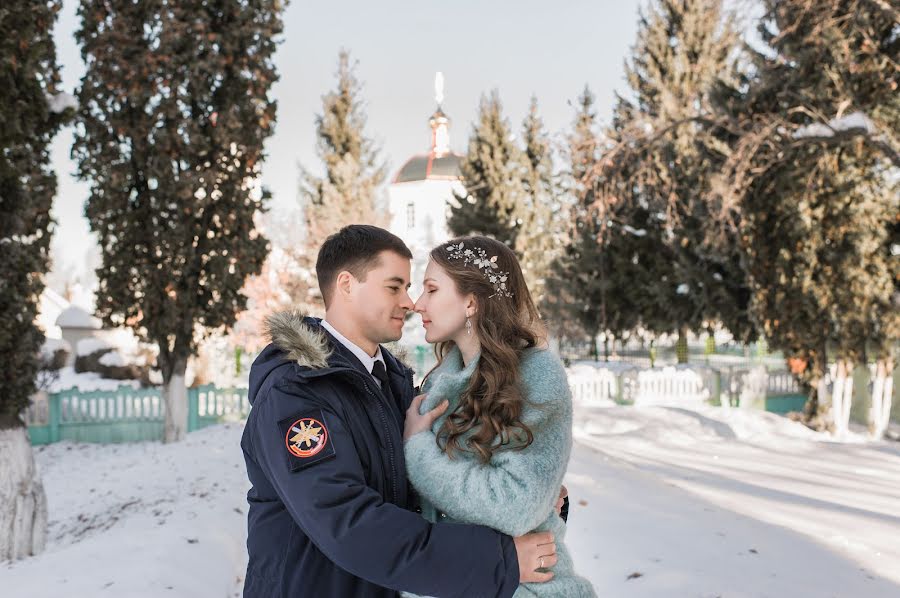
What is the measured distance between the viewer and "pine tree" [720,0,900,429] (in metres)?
12.3

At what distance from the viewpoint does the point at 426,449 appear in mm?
2162

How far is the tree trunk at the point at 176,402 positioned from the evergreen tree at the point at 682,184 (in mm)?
10770

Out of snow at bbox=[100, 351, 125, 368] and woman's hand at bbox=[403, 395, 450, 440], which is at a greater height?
woman's hand at bbox=[403, 395, 450, 440]

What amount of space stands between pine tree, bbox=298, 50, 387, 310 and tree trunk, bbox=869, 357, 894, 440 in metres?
18.9

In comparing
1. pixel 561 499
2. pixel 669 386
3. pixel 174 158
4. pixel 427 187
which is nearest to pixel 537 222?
pixel 669 386

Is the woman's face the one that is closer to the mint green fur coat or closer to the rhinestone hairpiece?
the rhinestone hairpiece

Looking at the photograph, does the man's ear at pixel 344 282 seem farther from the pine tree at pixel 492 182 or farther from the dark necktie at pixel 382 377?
the pine tree at pixel 492 182

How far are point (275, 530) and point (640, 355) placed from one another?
136 ft

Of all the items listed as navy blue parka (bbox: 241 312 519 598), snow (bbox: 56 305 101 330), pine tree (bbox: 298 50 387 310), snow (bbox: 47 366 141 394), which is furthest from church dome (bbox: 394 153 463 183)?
navy blue parka (bbox: 241 312 519 598)

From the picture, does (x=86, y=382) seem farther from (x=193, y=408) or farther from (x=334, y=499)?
(x=334, y=499)

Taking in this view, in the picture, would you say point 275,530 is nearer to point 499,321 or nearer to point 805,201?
point 499,321

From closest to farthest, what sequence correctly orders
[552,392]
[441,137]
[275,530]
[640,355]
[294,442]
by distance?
1. [294,442]
2. [275,530]
3. [552,392]
4. [640,355]
5. [441,137]

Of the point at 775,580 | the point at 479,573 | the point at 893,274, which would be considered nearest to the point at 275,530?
the point at 479,573

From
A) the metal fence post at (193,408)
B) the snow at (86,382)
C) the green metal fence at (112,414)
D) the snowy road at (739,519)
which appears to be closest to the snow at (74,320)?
the snow at (86,382)
